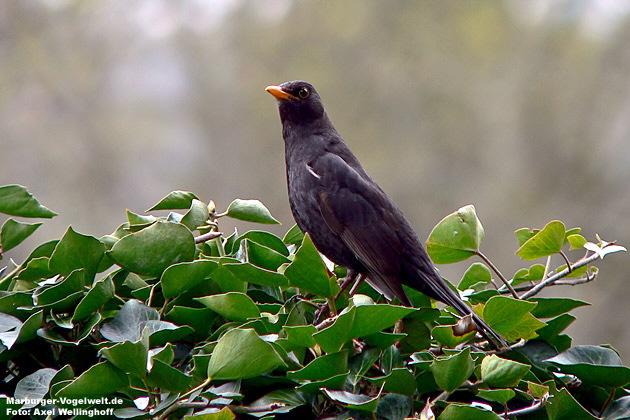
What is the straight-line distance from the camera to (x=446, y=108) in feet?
23.7

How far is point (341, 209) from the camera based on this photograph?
297 centimetres

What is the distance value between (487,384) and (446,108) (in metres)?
6.14

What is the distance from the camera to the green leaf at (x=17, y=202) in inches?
65.1

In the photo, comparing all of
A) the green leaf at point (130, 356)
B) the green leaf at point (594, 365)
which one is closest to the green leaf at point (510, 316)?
the green leaf at point (594, 365)

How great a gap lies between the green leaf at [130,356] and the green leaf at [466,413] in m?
0.55

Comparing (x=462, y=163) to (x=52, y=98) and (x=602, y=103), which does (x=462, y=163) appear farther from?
(x=52, y=98)

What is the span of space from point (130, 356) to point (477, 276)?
3.65 ft

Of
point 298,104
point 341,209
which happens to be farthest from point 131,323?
point 298,104

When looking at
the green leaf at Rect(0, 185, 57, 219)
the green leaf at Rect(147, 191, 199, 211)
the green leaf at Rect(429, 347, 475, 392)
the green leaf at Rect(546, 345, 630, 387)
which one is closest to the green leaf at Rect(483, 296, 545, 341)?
the green leaf at Rect(546, 345, 630, 387)

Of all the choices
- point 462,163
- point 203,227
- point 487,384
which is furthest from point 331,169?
point 462,163

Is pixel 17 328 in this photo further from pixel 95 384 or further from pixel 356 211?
pixel 356 211

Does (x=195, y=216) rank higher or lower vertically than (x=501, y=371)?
higher

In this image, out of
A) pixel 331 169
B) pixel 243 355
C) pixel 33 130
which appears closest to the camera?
pixel 243 355

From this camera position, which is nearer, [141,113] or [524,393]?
[524,393]
